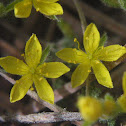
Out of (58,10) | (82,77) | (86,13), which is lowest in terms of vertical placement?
(82,77)

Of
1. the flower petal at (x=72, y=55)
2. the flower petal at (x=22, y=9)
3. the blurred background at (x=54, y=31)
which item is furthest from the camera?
the blurred background at (x=54, y=31)

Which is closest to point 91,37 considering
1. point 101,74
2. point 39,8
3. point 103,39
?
point 103,39

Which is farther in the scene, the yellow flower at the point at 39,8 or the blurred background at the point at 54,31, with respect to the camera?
the blurred background at the point at 54,31

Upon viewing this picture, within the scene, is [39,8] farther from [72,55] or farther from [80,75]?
[80,75]

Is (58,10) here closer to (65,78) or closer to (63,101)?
(65,78)

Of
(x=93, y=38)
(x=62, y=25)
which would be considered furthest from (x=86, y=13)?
(x=93, y=38)

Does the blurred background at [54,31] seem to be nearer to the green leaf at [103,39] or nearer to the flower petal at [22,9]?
the green leaf at [103,39]

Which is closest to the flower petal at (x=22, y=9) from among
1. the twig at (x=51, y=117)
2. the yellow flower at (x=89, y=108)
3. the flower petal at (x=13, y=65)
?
the flower petal at (x=13, y=65)
